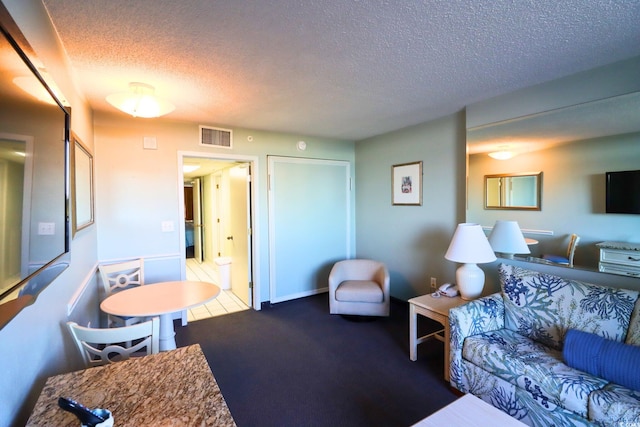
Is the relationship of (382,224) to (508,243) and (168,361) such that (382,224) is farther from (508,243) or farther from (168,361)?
(168,361)

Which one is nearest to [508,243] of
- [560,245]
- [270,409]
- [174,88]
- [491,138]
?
[560,245]

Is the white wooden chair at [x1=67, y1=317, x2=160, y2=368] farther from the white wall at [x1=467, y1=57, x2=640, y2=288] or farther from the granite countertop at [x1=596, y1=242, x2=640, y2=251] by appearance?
the granite countertop at [x1=596, y1=242, x2=640, y2=251]

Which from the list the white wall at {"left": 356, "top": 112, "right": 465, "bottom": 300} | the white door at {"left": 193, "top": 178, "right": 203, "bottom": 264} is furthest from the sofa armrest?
the white door at {"left": 193, "top": 178, "right": 203, "bottom": 264}

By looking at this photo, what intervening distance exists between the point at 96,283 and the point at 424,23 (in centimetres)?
345

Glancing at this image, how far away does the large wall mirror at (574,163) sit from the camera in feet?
6.90

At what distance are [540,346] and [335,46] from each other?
243 cm

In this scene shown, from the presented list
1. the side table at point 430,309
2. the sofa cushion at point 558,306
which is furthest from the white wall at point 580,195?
the side table at point 430,309

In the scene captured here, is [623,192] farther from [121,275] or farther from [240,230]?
[121,275]

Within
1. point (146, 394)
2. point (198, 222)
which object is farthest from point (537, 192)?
point (198, 222)

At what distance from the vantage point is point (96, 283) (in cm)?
289

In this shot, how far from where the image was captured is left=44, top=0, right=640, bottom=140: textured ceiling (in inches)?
59.1

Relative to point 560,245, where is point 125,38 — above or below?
above

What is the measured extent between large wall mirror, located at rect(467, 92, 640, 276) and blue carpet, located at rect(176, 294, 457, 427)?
58.1 inches

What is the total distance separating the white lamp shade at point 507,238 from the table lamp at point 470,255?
24 cm
